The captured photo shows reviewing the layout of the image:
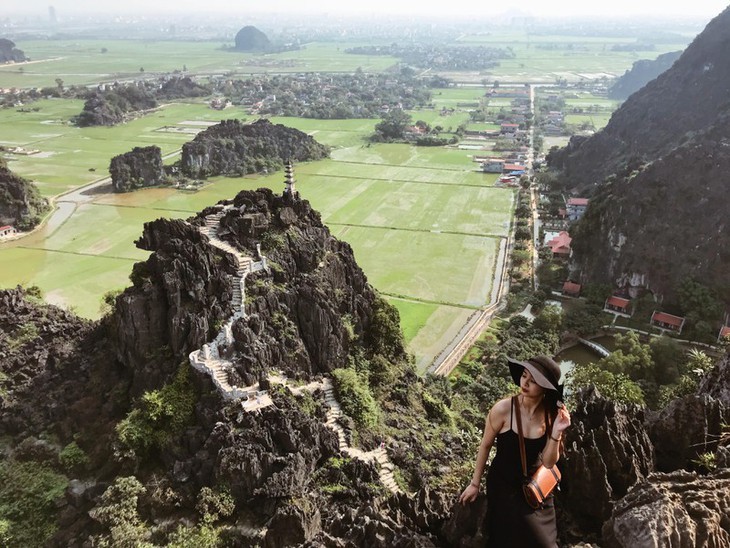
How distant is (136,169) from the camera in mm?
81000

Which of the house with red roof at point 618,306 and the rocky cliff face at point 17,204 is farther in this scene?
the rocky cliff face at point 17,204

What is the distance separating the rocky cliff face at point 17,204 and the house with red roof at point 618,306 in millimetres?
61046

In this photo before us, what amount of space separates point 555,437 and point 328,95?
163751 millimetres

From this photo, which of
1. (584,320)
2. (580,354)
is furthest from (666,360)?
(584,320)

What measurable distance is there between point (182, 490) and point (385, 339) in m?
12.8

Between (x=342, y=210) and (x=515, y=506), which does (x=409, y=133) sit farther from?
(x=515, y=506)

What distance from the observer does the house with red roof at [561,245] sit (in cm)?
5753

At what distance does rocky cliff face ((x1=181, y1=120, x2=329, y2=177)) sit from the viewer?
8775 cm

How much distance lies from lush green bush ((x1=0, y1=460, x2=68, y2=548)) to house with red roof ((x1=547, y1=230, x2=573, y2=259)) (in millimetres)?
47779

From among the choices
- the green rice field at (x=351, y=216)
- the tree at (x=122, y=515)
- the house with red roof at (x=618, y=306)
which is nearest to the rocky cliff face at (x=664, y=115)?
the green rice field at (x=351, y=216)

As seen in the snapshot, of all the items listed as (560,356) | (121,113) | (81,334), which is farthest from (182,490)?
(121,113)

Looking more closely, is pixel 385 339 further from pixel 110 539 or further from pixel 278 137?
pixel 278 137

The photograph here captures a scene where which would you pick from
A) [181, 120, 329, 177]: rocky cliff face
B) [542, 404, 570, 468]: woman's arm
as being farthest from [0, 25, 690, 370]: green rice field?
[542, 404, 570, 468]: woman's arm

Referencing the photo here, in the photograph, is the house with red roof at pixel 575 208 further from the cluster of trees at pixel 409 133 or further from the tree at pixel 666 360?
the cluster of trees at pixel 409 133
